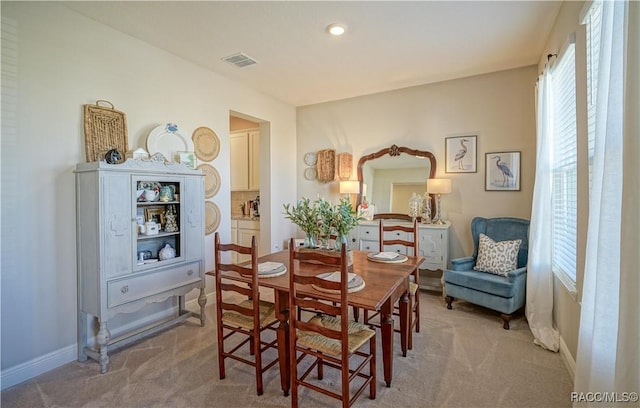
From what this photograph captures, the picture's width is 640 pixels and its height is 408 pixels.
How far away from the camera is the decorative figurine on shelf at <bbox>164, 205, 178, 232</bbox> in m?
2.93

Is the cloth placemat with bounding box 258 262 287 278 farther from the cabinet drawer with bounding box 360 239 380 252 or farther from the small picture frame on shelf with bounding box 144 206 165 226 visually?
the cabinet drawer with bounding box 360 239 380 252

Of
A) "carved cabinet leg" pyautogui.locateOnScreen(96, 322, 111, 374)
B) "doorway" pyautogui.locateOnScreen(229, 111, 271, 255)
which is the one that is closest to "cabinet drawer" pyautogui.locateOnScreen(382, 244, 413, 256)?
"doorway" pyautogui.locateOnScreen(229, 111, 271, 255)

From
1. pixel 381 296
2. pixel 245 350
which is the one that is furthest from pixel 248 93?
pixel 381 296

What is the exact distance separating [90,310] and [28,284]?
450mm

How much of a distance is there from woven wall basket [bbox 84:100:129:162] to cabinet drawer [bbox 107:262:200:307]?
42.4 inches

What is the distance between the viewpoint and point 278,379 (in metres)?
2.21

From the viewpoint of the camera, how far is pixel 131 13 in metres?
2.55

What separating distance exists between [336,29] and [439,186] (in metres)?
2.26

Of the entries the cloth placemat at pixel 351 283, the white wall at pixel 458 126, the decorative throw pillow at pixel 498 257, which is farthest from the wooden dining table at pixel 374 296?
the white wall at pixel 458 126

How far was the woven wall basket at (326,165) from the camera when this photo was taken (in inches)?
195

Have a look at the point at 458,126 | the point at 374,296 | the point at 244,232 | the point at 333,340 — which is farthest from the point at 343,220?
the point at 244,232

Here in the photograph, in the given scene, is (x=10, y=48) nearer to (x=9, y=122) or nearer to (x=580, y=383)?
(x=9, y=122)

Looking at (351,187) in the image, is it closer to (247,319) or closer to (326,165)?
(326,165)
